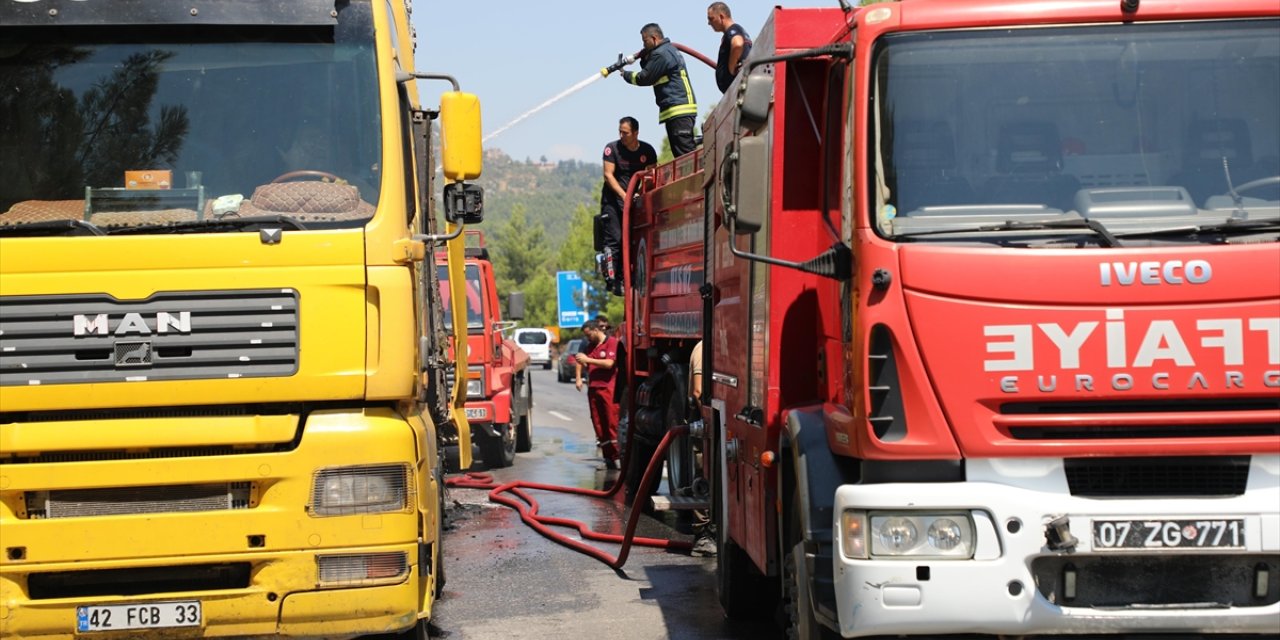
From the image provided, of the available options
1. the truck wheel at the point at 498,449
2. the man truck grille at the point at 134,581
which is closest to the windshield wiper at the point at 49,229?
the man truck grille at the point at 134,581

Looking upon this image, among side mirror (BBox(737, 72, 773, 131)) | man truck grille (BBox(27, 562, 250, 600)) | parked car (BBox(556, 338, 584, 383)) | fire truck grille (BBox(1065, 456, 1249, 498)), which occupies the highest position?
side mirror (BBox(737, 72, 773, 131))

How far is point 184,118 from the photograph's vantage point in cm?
638

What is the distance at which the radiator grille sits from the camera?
5.84 metres

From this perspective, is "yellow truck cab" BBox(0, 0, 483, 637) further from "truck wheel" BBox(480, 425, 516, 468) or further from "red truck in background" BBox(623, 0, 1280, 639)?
"truck wheel" BBox(480, 425, 516, 468)

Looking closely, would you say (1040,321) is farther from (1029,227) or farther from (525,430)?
(525,430)

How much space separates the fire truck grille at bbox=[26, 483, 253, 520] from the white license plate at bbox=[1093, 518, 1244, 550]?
3.34 metres

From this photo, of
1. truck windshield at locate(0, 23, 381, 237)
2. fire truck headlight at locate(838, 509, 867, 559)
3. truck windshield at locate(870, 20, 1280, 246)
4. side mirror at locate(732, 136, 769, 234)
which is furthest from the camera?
truck windshield at locate(0, 23, 381, 237)

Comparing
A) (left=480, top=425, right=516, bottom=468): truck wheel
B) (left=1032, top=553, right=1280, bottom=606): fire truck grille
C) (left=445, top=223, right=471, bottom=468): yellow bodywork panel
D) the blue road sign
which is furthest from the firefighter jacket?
the blue road sign

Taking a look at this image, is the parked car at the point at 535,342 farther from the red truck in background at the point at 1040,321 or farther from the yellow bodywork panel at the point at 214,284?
the red truck in background at the point at 1040,321

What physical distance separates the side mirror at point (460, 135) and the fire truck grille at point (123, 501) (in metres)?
1.79

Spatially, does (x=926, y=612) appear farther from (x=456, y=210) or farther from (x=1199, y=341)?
(x=456, y=210)

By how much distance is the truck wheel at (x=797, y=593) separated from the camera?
5.59 meters

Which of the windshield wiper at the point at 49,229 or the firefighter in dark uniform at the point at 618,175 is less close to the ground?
the firefighter in dark uniform at the point at 618,175

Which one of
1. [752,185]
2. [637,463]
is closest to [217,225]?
[752,185]
